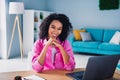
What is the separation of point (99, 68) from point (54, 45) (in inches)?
24.8

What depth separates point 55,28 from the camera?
1895 mm

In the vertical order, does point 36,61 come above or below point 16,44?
above

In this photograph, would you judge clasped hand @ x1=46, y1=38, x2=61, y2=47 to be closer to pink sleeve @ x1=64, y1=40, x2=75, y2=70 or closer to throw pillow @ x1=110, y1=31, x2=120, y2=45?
pink sleeve @ x1=64, y1=40, x2=75, y2=70

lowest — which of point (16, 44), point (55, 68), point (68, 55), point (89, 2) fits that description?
point (16, 44)

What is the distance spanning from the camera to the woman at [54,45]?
1879mm

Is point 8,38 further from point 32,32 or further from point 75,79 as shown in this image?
point 75,79

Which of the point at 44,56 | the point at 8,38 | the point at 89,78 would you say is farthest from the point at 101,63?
the point at 8,38

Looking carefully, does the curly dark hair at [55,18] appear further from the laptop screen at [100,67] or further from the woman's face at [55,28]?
the laptop screen at [100,67]

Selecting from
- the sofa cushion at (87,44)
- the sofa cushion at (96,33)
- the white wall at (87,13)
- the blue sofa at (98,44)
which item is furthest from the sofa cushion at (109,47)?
the white wall at (87,13)

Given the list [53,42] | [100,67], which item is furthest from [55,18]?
[100,67]

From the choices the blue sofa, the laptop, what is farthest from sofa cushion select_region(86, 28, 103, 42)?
the laptop

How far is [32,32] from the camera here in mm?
6355

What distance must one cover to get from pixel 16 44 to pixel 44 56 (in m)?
4.63

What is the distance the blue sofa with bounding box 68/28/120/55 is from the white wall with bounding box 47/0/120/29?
271 mm
